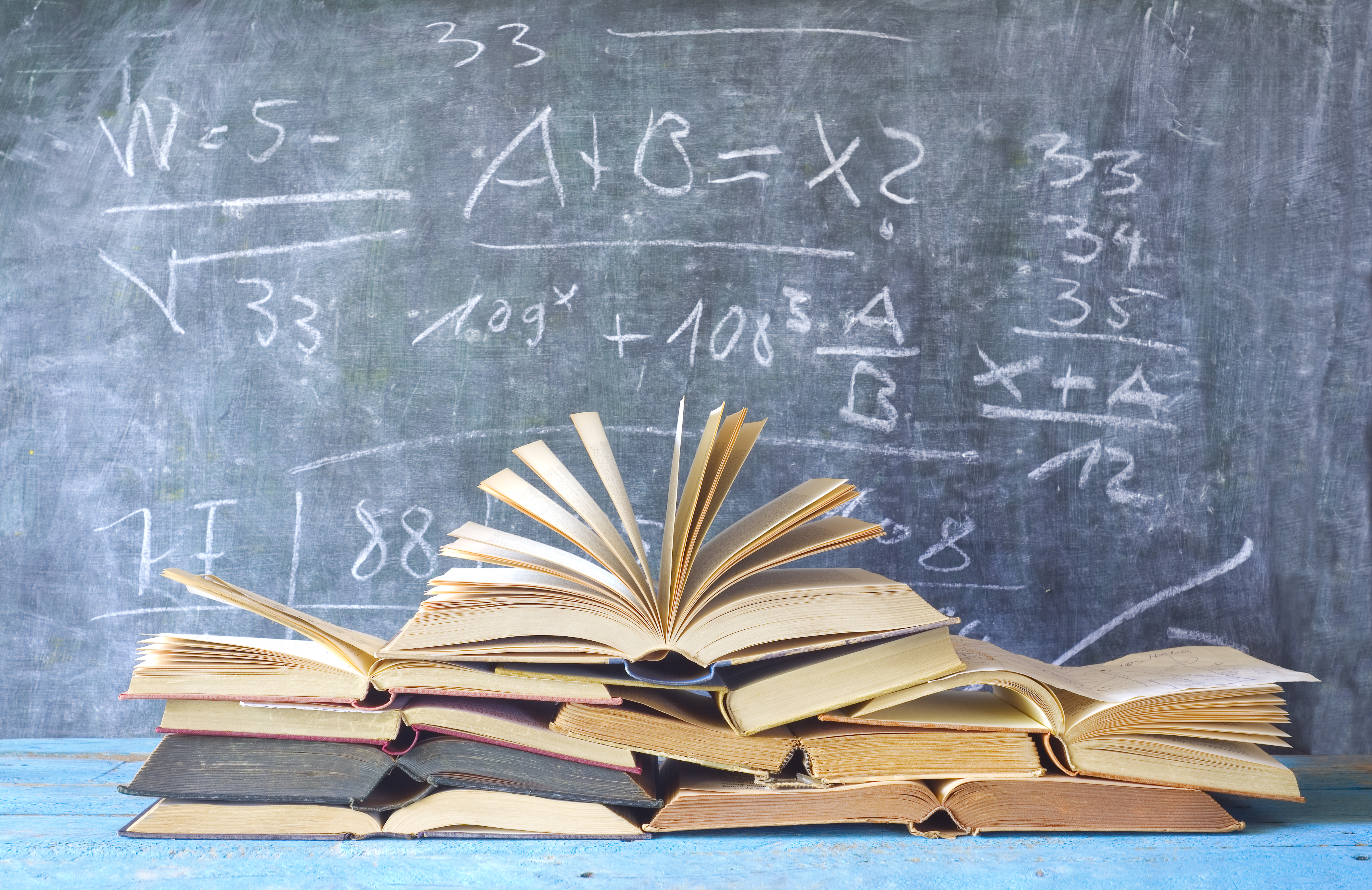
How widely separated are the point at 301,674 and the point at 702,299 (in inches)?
44.0

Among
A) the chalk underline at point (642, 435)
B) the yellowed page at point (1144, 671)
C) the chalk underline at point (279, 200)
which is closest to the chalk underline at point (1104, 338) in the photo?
the chalk underline at point (642, 435)

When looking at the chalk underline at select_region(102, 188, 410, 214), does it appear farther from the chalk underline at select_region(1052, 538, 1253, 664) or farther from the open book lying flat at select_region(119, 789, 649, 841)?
the chalk underline at select_region(1052, 538, 1253, 664)

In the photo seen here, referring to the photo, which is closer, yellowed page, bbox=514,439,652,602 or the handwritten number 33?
yellowed page, bbox=514,439,652,602

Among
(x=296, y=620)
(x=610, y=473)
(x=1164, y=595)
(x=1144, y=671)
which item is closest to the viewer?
(x=296, y=620)

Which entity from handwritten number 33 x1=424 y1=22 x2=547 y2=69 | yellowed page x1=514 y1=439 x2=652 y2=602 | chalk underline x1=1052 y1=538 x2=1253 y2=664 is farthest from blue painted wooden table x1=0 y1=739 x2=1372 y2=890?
handwritten number 33 x1=424 y1=22 x2=547 y2=69

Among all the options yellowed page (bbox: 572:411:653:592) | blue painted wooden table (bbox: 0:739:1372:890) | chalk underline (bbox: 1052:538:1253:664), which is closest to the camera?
blue painted wooden table (bbox: 0:739:1372:890)

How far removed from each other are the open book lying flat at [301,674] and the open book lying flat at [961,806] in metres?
0.22

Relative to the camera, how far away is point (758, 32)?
6.65 feet

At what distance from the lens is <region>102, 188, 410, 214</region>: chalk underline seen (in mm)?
2008

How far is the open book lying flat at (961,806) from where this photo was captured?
4.12ft

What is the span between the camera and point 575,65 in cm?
202

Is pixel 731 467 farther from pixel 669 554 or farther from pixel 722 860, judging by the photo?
pixel 722 860

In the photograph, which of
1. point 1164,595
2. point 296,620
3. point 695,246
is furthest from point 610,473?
point 1164,595

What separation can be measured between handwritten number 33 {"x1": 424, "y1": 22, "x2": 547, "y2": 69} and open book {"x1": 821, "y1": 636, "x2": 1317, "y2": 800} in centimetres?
148
